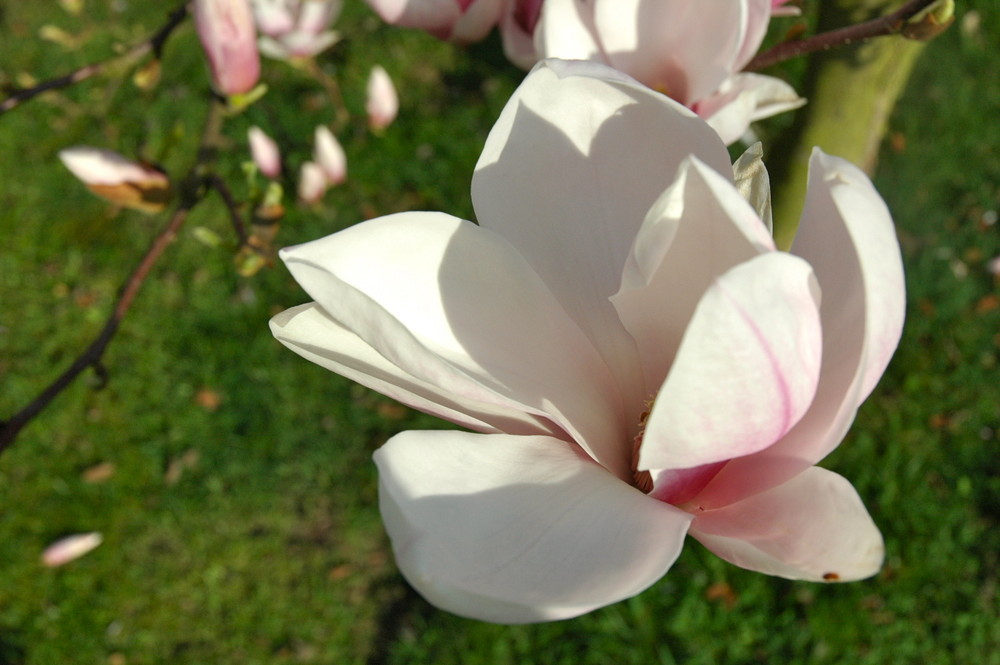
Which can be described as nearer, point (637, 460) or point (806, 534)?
point (806, 534)

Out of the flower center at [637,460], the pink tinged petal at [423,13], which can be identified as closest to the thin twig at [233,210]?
the pink tinged petal at [423,13]

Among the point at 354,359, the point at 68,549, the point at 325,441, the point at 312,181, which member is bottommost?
the point at 68,549

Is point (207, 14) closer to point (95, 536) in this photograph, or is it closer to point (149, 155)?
point (95, 536)

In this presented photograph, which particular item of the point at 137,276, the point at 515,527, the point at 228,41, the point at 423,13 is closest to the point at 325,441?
the point at 137,276

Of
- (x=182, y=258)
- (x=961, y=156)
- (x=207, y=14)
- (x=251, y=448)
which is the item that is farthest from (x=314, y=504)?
(x=961, y=156)

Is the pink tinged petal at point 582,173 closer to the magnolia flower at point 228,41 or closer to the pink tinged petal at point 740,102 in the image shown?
the pink tinged petal at point 740,102

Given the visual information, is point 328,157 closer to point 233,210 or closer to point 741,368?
point 233,210
